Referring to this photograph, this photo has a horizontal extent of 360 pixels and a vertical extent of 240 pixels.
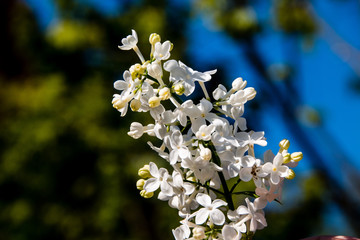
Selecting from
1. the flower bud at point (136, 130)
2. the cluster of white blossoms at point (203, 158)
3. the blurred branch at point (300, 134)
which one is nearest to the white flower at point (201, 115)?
the cluster of white blossoms at point (203, 158)

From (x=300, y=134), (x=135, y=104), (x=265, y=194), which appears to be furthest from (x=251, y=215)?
(x=300, y=134)

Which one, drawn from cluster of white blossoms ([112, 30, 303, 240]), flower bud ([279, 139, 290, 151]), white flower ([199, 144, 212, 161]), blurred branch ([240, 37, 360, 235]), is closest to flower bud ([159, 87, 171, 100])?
cluster of white blossoms ([112, 30, 303, 240])

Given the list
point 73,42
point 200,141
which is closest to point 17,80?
point 73,42

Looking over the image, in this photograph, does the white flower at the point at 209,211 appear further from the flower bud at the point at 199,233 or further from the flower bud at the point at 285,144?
the flower bud at the point at 285,144

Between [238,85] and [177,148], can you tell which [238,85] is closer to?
[238,85]

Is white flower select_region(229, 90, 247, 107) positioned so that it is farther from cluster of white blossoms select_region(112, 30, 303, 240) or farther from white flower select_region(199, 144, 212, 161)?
white flower select_region(199, 144, 212, 161)

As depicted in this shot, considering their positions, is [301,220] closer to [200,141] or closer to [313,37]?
[313,37]
